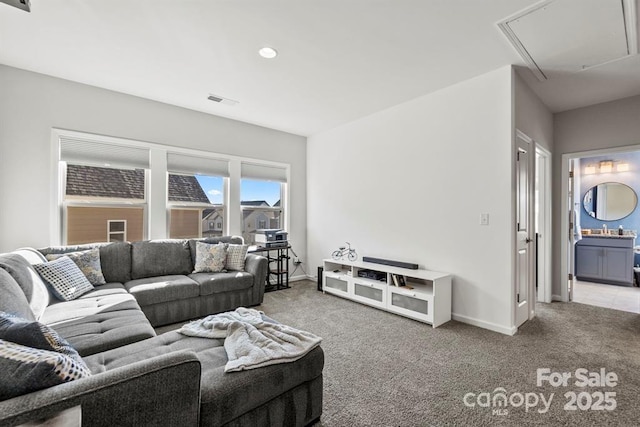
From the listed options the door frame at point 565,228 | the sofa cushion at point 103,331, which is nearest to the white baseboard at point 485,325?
the door frame at point 565,228

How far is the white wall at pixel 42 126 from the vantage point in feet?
9.37

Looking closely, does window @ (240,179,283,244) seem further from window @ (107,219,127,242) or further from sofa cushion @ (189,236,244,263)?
window @ (107,219,127,242)

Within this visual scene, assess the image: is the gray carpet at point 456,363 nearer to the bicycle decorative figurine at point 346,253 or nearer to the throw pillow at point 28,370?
the bicycle decorative figurine at point 346,253

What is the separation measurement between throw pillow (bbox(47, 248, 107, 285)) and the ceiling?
1.91 m

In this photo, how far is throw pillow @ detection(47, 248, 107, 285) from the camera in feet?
9.26

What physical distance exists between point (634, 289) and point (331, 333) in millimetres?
5221

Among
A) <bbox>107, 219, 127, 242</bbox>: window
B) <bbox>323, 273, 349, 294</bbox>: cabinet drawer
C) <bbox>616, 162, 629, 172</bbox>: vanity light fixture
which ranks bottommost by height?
<bbox>323, 273, 349, 294</bbox>: cabinet drawer

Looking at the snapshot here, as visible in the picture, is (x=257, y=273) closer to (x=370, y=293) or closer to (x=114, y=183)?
(x=370, y=293)

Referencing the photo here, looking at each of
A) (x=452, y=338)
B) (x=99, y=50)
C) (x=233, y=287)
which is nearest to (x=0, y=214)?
(x=99, y=50)

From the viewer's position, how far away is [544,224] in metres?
3.88

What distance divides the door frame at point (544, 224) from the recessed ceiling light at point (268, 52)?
369cm

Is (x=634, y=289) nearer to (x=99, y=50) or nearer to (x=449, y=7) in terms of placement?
(x=449, y=7)

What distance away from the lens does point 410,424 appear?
5.30 feet

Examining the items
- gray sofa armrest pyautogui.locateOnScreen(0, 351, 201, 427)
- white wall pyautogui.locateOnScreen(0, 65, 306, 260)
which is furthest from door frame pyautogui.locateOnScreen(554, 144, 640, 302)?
white wall pyautogui.locateOnScreen(0, 65, 306, 260)
